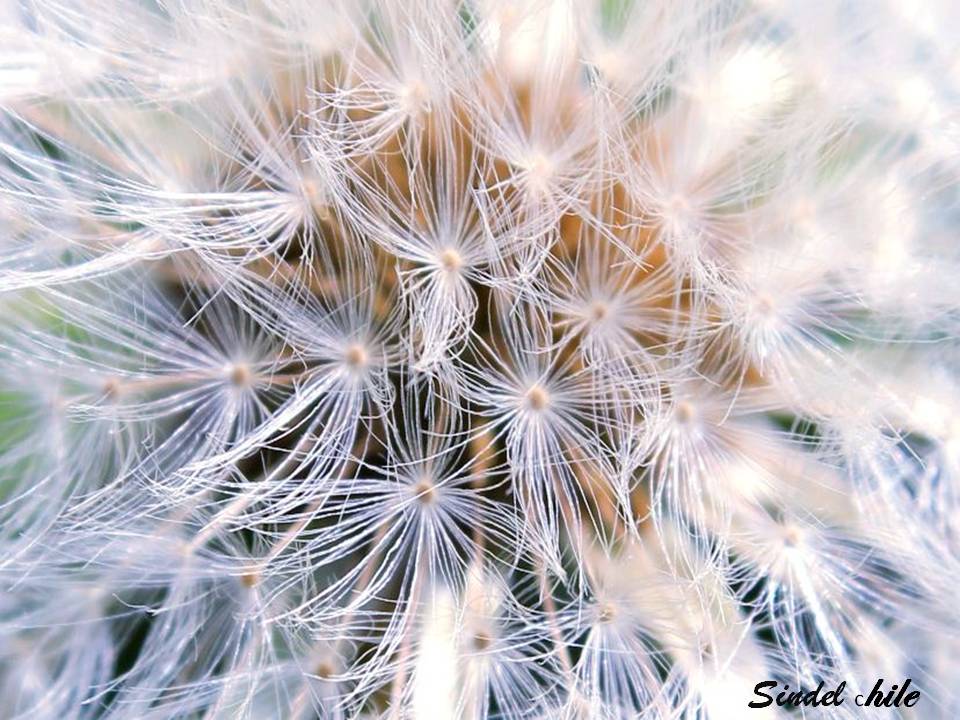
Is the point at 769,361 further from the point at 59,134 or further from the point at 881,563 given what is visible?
the point at 59,134

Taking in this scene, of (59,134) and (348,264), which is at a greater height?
(59,134)

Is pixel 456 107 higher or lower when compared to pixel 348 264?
higher

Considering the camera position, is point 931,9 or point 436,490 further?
point 931,9

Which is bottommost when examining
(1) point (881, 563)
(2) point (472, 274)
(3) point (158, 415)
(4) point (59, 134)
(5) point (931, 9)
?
(1) point (881, 563)

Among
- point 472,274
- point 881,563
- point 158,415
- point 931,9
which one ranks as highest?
point 931,9

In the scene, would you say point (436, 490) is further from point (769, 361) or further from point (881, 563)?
point (881, 563)

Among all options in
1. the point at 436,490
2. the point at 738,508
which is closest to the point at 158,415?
the point at 436,490

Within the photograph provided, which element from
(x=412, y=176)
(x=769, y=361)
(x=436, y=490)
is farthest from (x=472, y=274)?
(x=769, y=361)
